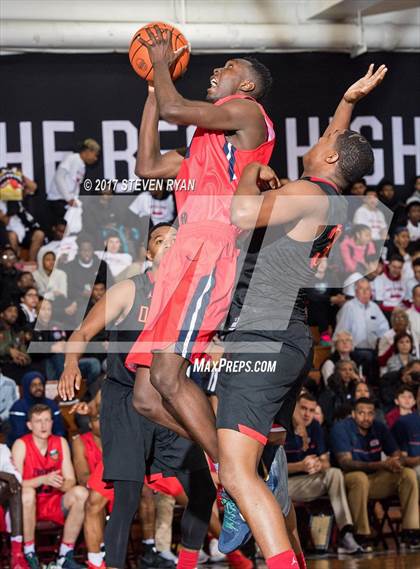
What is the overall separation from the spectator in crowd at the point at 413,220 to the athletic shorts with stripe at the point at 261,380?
928 centimetres

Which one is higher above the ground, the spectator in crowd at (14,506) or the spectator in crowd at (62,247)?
the spectator in crowd at (62,247)

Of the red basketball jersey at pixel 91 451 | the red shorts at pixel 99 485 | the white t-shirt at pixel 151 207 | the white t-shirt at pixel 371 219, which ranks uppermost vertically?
the white t-shirt at pixel 151 207

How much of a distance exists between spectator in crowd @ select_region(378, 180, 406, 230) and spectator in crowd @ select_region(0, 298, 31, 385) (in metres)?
5.53

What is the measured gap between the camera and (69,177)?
13812 mm

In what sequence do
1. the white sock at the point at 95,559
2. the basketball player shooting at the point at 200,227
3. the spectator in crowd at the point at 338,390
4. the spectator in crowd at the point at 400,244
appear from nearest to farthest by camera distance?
1. the basketball player shooting at the point at 200,227
2. the white sock at the point at 95,559
3. the spectator in crowd at the point at 338,390
4. the spectator in crowd at the point at 400,244

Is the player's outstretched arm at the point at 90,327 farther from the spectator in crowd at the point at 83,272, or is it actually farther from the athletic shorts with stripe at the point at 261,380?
the spectator in crowd at the point at 83,272

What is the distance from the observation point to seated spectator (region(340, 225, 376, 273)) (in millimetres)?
12773

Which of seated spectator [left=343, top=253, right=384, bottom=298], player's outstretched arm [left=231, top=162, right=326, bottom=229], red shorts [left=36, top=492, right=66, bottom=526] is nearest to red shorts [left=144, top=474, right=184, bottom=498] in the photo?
red shorts [left=36, top=492, right=66, bottom=526]

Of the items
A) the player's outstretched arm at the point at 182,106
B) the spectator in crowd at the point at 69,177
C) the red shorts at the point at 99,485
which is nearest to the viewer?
the player's outstretched arm at the point at 182,106

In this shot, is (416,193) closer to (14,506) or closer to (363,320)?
(363,320)

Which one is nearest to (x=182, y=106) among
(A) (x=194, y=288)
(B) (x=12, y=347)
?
(A) (x=194, y=288)

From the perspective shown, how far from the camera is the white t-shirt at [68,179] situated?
1376 cm

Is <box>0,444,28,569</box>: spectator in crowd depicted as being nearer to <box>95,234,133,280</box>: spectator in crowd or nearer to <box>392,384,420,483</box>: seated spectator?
<box>392,384,420,483</box>: seated spectator

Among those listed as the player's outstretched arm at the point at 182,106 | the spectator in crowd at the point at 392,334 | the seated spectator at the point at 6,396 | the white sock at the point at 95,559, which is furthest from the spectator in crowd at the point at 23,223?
the player's outstretched arm at the point at 182,106
